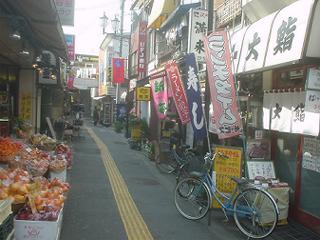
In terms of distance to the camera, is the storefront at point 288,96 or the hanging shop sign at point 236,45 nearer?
the storefront at point 288,96

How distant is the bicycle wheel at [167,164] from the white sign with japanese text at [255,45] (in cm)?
641

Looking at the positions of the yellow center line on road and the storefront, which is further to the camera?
the yellow center line on road

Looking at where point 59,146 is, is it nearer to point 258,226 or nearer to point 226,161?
point 226,161

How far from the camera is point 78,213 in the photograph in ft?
30.3

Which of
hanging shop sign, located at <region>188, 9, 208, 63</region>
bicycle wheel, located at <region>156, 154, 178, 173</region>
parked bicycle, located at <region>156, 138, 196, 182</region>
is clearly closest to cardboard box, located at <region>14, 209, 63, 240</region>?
parked bicycle, located at <region>156, 138, 196, 182</region>

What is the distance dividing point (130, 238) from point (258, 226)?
7.43 ft

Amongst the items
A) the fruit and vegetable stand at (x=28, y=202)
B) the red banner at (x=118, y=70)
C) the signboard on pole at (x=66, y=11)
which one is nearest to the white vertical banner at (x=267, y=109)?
the fruit and vegetable stand at (x=28, y=202)

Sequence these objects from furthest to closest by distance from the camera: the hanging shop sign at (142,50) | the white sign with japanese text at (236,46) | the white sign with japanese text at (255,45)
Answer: the hanging shop sign at (142,50), the white sign with japanese text at (236,46), the white sign with japanese text at (255,45)

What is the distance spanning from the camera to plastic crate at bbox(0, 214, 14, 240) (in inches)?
206

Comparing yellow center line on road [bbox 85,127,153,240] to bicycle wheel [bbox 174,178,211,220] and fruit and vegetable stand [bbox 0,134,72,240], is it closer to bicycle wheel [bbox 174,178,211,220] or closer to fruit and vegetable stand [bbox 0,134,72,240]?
bicycle wheel [bbox 174,178,211,220]

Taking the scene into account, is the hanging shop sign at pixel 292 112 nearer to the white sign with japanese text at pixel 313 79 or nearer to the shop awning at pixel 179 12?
the white sign with japanese text at pixel 313 79

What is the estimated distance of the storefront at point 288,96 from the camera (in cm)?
768

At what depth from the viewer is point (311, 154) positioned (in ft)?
28.8

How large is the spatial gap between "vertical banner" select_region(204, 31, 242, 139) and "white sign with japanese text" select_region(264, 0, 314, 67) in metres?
0.90
